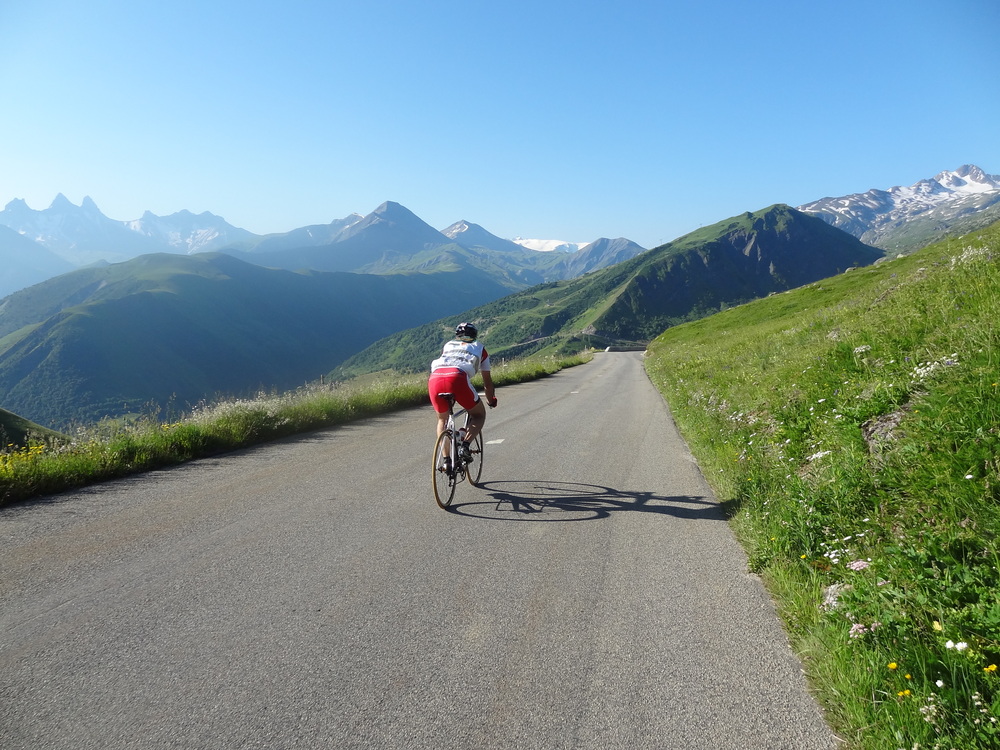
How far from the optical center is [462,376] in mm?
7383

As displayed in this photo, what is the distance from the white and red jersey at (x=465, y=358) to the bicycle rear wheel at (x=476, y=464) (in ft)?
4.08

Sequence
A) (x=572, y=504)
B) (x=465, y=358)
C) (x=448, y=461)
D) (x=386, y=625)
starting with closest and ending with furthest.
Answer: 1. (x=386, y=625)
2. (x=572, y=504)
3. (x=448, y=461)
4. (x=465, y=358)

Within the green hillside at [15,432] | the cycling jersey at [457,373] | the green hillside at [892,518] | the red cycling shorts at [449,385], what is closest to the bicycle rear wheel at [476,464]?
Answer: the cycling jersey at [457,373]

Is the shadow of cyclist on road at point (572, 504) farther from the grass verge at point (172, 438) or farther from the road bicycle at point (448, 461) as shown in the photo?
the grass verge at point (172, 438)

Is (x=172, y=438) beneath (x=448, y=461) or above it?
above

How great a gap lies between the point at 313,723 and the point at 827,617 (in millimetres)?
3379

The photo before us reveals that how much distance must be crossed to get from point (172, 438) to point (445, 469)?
611cm

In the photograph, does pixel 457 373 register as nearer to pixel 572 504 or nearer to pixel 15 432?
pixel 572 504

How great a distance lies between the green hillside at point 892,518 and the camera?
284 cm

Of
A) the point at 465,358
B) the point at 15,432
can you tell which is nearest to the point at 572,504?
the point at 465,358

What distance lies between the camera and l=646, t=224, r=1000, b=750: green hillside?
9.32ft

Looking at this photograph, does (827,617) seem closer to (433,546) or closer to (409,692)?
(409,692)

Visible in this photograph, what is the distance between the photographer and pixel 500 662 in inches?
139

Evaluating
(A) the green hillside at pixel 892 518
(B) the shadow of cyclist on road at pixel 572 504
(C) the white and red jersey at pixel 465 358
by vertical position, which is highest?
(C) the white and red jersey at pixel 465 358
